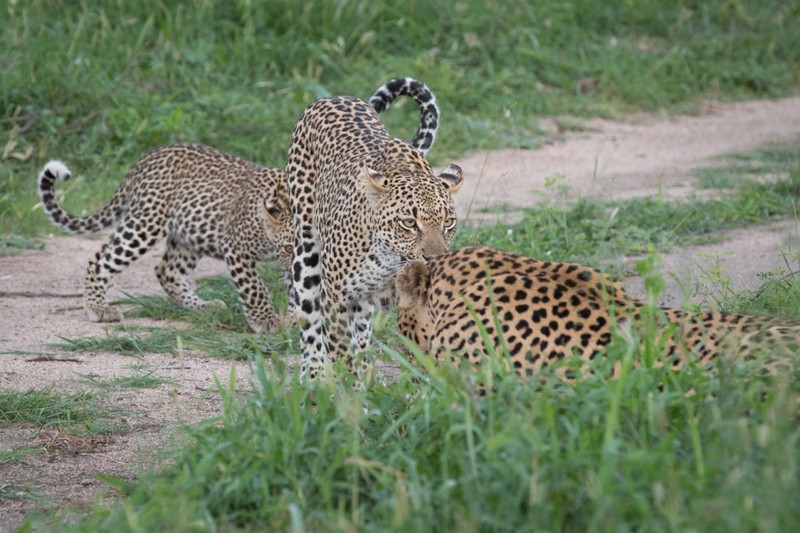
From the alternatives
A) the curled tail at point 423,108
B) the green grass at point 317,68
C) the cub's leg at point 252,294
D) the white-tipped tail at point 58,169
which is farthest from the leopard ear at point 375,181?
the green grass at point 317,68

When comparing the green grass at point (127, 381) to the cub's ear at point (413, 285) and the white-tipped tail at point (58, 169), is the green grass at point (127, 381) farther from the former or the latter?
the white-tipped tail at point (58, 169)

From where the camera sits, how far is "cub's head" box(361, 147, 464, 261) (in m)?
5.16

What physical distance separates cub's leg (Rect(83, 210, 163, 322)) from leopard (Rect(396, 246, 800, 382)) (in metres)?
3.05

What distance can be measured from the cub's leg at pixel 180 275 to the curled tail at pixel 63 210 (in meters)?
0.45

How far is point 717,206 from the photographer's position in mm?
8789

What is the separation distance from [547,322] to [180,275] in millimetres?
3929

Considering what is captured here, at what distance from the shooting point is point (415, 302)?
192 inches

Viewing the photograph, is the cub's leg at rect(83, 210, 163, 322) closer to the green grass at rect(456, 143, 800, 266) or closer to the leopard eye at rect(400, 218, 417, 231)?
the green grass at rect(456, 143, 800, 266)

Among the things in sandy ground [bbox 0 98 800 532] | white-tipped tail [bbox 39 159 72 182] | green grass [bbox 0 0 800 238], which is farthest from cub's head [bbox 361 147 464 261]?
green grass [bbox 0 0 800 238]

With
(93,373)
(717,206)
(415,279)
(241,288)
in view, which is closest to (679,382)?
(415,279)

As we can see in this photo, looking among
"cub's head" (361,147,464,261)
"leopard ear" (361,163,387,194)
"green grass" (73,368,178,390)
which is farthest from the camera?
"green grass" (73,368,178,390)

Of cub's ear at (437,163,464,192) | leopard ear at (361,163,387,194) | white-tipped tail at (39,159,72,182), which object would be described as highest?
leopard ear at (361,163,387,194)

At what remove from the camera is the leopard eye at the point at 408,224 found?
5176 millimetres

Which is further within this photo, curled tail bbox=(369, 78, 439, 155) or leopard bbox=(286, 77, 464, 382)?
curled tail bbox=(369, 78, 439, 155)
